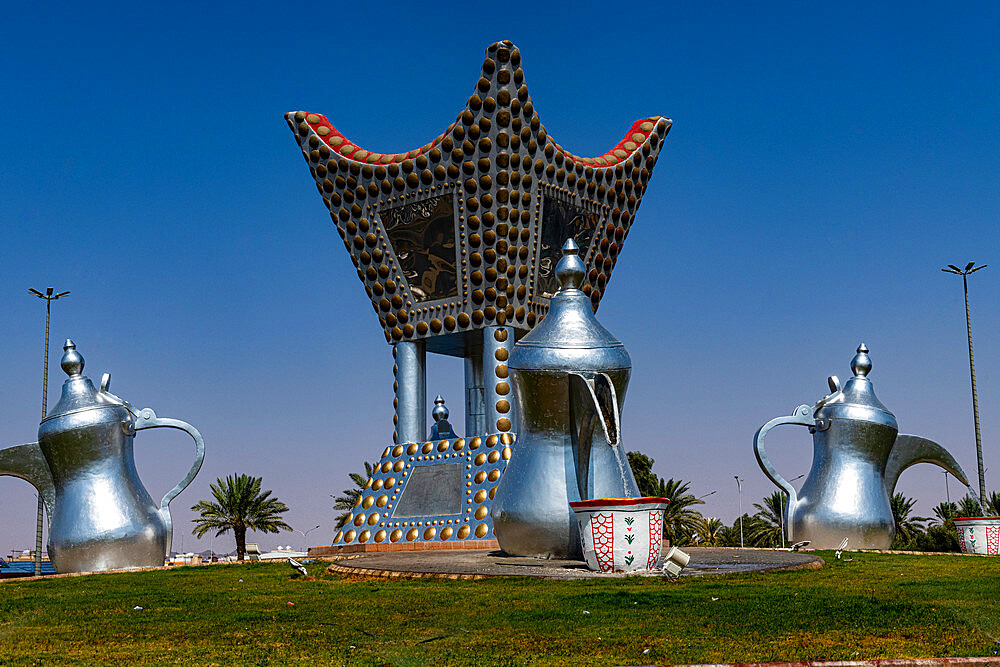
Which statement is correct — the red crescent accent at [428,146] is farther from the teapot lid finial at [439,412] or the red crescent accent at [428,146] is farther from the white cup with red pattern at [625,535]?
the white cup with red pattern at [625,535]

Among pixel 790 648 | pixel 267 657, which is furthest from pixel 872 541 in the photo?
pixel 267 657

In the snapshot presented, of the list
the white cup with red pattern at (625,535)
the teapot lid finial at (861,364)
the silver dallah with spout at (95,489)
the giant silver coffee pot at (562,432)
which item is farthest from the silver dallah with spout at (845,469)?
the silver dallah with spout at (95,489)

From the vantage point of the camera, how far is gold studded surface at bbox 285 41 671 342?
27.2m

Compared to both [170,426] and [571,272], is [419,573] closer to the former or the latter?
[571,272]

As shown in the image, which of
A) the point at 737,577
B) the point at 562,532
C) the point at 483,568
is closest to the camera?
the point at 737,577

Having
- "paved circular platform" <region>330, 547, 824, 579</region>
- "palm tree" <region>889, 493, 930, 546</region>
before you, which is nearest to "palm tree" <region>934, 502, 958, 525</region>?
"palm tree" <region>889, 493, 930, 546</region>

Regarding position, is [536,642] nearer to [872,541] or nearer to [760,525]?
[872,541]

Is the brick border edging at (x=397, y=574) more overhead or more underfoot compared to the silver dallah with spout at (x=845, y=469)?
more underfoot

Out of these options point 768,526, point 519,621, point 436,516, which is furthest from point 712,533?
point 519,621

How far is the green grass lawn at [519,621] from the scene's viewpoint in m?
7.72

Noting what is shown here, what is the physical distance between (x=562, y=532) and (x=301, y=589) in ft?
14.2

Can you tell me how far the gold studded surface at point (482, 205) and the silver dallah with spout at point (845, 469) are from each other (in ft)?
26.4

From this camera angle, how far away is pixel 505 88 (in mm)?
26906

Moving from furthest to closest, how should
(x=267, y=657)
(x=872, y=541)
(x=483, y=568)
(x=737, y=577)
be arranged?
(x=872, y=541) < (x=483, y=568) < (x=737, y=577) < (x=267, y=657)
